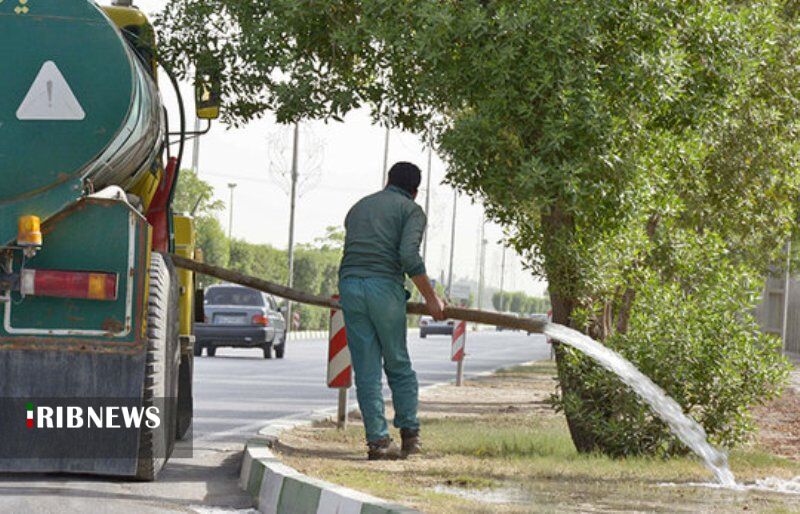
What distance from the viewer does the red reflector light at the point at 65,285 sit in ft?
26.2

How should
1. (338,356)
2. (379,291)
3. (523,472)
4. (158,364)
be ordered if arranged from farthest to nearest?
(338,356), (379,291), (523,472), (158,364)

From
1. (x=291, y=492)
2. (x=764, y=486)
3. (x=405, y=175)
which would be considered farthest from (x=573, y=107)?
(x=291, y=492)

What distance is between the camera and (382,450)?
9750 millimetres

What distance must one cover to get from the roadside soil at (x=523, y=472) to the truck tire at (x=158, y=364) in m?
0.86

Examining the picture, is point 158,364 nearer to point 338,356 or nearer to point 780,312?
point 338,356

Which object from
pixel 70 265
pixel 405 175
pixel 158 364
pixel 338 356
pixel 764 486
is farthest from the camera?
pixel 338 356

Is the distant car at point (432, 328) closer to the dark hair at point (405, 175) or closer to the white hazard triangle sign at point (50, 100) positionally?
the dark hair at point (405, 175)

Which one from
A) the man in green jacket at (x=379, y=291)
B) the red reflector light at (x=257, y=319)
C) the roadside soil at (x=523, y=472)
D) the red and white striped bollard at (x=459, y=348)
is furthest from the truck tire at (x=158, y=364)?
the red reflector light at (x=257, y=319)

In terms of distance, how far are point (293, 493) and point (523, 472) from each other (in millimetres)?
2039

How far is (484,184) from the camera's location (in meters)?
10.2

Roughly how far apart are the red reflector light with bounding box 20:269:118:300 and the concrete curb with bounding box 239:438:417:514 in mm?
1350

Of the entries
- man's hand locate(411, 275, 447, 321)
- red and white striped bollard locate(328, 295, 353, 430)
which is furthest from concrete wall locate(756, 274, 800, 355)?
man's hand locate(411, 275, 447, 321)

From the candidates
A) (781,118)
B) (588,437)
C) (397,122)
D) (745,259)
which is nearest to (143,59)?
(397,122)

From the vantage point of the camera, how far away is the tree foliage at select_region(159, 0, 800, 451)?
9695 millimetres
